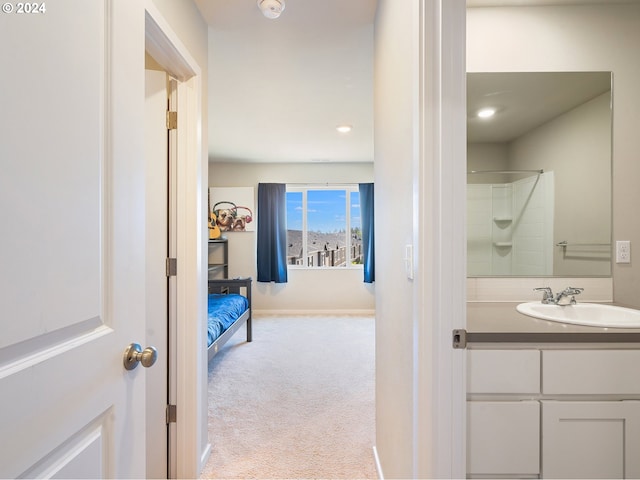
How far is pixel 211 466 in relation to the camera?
180 centimetres

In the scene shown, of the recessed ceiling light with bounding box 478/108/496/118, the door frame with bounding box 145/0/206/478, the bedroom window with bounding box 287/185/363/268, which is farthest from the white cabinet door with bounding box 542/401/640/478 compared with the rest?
the bedroom window with bounding box 287/185/363/268

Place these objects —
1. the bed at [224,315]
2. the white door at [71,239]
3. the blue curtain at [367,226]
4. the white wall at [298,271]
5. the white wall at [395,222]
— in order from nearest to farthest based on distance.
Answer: the white door at [71,239]
the white wall at [395,222]
the bed at [224,315]
the blue curtain at [367,226]
the white wall at [298,271]

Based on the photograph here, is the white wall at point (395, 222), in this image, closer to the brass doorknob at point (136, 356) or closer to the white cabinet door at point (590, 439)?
the white cabinet door at point (590, 439)

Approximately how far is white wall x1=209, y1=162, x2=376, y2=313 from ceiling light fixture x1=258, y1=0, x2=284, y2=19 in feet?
12.5

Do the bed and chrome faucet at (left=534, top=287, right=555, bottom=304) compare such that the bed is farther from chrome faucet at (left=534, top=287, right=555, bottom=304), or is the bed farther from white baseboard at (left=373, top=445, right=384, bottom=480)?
chrome faucet at (left=534, top=287, right=555, bottom=304)

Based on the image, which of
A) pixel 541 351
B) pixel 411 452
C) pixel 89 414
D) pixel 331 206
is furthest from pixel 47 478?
A: pixel 331 206

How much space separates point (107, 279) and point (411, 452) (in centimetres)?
105

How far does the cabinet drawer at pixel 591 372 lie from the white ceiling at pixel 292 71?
1685 mm

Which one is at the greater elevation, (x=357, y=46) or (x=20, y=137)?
(x=357, y=46)

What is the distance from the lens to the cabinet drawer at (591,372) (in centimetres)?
113

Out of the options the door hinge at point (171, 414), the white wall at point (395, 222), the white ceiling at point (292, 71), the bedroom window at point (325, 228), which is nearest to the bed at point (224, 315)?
the door hinge at point (171, 414)

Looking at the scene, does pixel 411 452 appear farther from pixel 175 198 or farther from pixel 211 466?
pixel 175 198

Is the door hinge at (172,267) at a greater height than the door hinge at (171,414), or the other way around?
the door hinge at (172,267)

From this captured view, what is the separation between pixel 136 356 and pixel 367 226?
467cm
